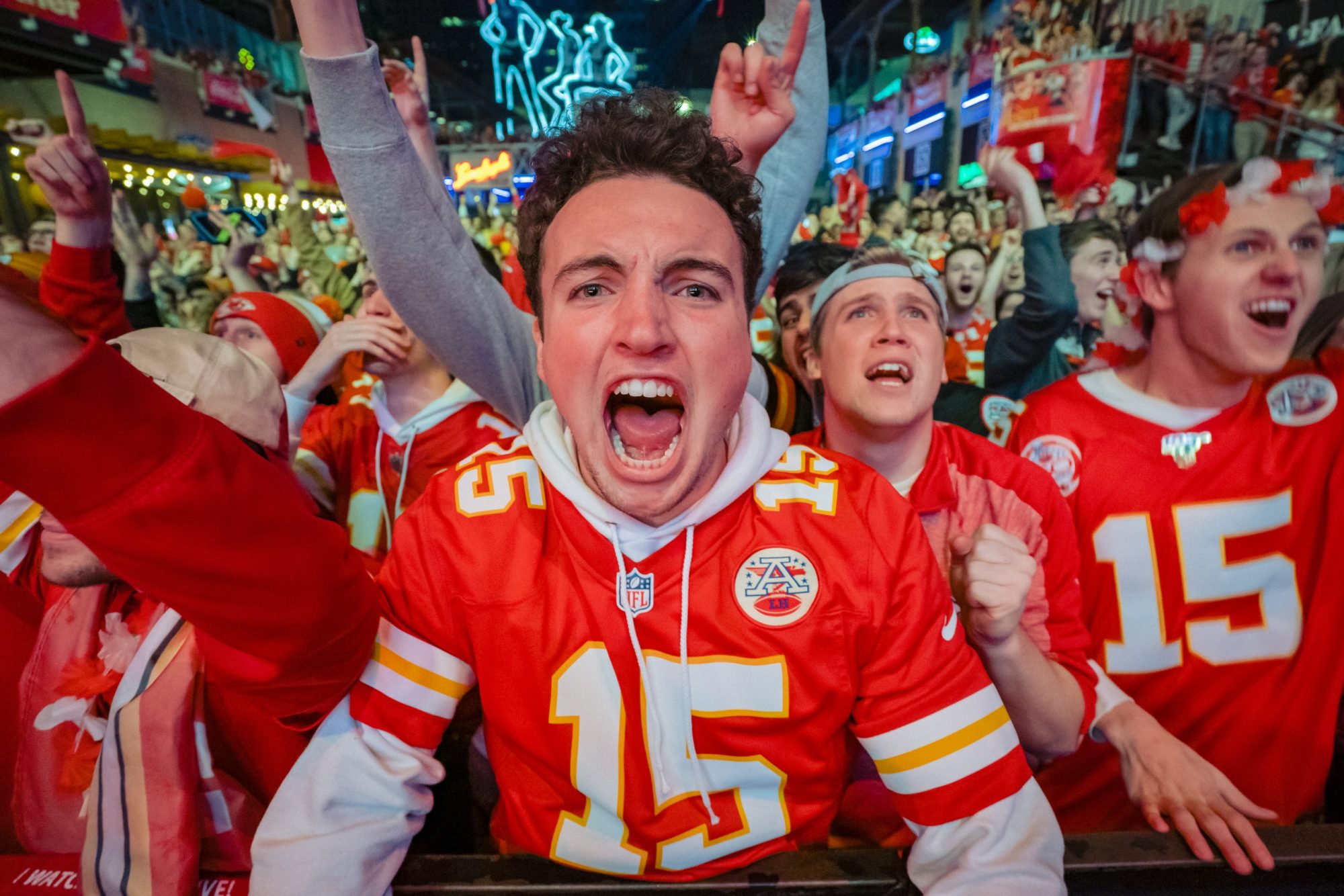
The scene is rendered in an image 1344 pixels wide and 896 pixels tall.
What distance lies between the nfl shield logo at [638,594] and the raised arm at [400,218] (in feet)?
2.07

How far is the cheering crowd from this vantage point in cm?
74

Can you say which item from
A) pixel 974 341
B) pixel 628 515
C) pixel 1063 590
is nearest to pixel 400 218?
pixel 628 515

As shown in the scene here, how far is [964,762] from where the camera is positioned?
0.79m

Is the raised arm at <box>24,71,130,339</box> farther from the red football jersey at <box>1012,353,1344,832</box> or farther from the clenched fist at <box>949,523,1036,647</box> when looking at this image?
the red football jersey at <box>1012,353,1344,832</box>

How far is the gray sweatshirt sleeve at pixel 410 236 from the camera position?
0.93 m

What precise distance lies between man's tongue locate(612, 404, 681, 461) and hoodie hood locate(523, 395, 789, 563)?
0.31ft

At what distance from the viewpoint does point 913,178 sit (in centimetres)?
554

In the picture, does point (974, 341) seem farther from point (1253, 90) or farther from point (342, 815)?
point (342, 815)

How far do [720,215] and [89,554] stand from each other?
3.67 ft

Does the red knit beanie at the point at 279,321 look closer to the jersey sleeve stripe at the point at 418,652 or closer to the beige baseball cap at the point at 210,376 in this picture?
the beige baseball cap at the point at 210,376

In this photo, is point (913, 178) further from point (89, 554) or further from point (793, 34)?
point (89, 554)

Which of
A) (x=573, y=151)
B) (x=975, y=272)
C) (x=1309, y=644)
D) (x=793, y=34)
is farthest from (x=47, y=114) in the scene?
(x=1309, y=644)

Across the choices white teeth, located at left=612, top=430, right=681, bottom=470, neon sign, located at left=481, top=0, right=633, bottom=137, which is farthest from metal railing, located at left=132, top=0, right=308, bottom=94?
white teeth, located at left=612, top=430, right=681, bottom=470

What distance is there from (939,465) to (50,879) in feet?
5.60
